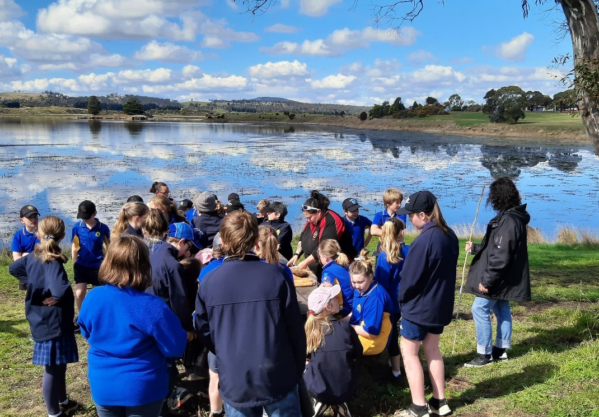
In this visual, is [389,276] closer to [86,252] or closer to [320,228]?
[320,228]

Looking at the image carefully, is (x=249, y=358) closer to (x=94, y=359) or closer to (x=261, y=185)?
(x=94, y=359)

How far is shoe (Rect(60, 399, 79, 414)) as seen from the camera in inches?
160

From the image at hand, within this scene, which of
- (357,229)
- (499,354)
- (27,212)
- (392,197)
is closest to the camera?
(499,354)

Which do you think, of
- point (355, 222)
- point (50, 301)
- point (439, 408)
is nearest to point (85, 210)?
point (50, 301)

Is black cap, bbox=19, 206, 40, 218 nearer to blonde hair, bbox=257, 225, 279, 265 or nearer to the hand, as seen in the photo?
the hand

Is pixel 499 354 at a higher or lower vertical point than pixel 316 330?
lower

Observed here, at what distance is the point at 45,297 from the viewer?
3.84 meters

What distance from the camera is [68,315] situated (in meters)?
3.91

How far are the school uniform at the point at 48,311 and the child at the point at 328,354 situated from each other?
194cm

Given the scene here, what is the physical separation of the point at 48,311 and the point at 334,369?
2330 mm

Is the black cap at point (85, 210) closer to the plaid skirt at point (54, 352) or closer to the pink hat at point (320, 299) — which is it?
the plaid skirt at point (54, 352)

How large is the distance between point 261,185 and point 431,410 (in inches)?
774

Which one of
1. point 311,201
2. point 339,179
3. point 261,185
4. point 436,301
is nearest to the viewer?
point 436,301

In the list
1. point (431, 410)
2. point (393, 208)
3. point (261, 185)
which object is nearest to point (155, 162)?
point (261, 185)
